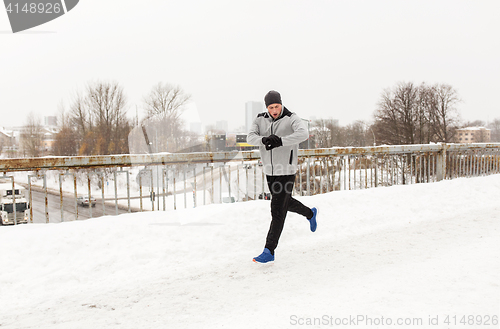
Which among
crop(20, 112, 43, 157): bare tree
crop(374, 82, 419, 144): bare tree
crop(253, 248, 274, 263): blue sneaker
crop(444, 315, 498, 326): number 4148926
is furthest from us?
crop(20, 112, 43, 157): bare tree

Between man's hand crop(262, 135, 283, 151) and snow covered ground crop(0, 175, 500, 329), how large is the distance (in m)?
1.32

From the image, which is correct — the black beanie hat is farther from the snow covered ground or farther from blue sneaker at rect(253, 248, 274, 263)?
the snow covered ground

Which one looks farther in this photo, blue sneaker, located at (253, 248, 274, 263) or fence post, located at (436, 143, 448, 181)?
fence post, located at (436, 143, 448, 181)

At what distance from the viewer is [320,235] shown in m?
4.84

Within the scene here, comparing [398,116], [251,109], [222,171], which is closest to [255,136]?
[222,171]

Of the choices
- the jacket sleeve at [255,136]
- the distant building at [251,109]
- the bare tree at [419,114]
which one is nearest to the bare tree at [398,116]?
the bare tree at [419,114]

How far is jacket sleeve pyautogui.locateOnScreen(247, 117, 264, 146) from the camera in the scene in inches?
157

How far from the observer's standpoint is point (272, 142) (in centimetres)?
372

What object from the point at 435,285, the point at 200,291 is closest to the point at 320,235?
the point at 435,285

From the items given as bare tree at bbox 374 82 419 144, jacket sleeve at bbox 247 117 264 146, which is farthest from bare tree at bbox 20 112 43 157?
jacket sleeve at bbox 247 117 264 146

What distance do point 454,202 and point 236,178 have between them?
4.10 m

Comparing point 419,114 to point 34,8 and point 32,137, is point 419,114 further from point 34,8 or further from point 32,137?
point 32,137
